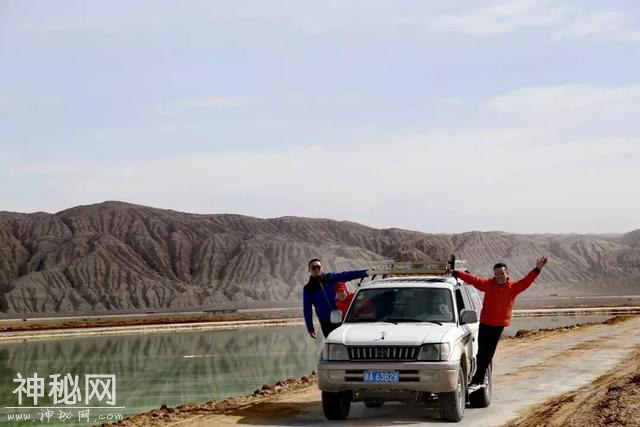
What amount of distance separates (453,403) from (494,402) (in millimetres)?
3000

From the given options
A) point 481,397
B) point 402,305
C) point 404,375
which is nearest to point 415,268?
point 402,305

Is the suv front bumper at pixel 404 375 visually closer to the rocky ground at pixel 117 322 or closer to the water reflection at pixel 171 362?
the water reflection at pixel 171 362

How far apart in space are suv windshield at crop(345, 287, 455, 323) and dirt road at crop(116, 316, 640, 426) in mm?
1518

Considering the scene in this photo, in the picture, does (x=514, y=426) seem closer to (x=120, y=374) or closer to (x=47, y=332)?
(x=120, y=374)

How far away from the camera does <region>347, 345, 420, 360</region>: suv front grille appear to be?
1239cm

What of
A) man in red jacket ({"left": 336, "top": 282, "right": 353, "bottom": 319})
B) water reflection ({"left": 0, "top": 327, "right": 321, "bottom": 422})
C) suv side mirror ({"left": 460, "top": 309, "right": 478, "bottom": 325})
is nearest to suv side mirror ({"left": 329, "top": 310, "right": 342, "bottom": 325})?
man in red jacket ({"left": 336, "top": 282, "right": 353, "bottom": 319})

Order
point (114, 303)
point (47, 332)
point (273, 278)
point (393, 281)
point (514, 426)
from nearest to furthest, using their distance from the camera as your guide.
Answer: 1. point (514, 426)
2. point (393, 281)
3. point (47, 332)
4. point (114, 303)
5. point (273, 278)

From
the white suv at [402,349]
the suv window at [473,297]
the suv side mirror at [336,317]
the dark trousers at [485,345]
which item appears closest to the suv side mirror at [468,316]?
Answer: the white suv at [402,349]

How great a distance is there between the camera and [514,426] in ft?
41.1

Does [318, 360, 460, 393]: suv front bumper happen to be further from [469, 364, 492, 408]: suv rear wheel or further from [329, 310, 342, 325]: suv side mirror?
[469, 364, 492, 408]: suv rear wheel

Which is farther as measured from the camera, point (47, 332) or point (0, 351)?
point (47, 332)

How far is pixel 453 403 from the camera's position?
41.9 feet

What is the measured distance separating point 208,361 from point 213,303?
138 metres

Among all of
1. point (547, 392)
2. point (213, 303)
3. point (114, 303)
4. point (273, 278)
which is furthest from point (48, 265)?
point (547, 392)
